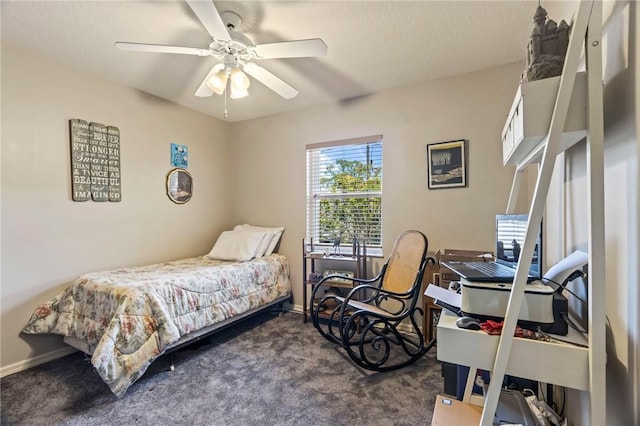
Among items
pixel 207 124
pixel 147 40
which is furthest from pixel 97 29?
pixel 207 124

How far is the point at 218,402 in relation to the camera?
1.84 metres

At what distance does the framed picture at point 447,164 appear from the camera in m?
2.67

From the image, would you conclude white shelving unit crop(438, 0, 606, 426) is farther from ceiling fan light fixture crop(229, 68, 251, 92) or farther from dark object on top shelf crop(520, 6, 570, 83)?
ceiling fan light fixture crop(229, 68, 251, 92)

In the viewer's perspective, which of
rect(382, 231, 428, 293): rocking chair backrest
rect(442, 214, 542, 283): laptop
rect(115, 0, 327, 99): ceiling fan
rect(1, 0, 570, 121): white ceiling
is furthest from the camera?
rect(382, 231, 428, 293): rocking chair backrest

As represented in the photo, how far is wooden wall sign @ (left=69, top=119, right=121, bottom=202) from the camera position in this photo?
2535mm

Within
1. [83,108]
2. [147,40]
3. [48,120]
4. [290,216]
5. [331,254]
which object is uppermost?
[147,40]

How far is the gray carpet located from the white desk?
940 millimetres

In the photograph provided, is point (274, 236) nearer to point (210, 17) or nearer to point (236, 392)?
point (236, 392)

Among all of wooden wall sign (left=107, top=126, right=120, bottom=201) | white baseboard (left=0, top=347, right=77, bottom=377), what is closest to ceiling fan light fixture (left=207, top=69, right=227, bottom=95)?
wooden wall sign (left=107, top=126, right=120, bottom=201)

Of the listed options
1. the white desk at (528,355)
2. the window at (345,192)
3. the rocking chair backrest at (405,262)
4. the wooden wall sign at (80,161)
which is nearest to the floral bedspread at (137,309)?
the wooden wall sign at (80,161)

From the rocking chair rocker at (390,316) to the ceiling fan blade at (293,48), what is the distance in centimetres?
164

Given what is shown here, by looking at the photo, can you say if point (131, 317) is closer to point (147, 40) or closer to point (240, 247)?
point (240, 247)

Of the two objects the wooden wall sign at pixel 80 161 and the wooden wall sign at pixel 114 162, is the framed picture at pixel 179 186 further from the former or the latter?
the wooden wall sign at pixel 80 161

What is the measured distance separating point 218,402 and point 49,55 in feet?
9.51
